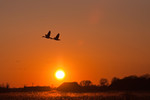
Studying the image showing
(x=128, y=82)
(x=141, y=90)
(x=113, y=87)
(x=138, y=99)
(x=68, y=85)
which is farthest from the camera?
(x=68, y=85)

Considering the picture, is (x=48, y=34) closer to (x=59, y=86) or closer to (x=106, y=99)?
(x=106, y=99)

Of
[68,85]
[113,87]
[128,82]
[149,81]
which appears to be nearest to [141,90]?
[149,81]

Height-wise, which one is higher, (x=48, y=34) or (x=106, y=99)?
(x=48, y=34)

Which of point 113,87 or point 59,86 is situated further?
point 59,86

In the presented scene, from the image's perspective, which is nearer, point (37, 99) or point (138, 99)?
point (138, 99)

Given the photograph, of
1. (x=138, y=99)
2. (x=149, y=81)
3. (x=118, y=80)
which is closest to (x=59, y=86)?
(x=118, y=80)

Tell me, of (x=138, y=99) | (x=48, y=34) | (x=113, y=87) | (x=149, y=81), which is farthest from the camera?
(x=113, y=87)

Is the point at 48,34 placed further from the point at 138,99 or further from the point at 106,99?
the point at 138,99

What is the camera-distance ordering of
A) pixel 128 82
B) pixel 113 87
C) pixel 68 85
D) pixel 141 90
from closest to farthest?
pixel 141 90 < pixel 128 82 < pixel 113 87 < pixel 68 85

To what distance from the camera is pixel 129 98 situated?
50281 mm

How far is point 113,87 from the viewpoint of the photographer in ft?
274

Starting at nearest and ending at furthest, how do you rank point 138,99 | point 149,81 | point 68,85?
point 138,99 < point 149,81 < point 68,85

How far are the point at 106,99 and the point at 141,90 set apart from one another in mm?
19035

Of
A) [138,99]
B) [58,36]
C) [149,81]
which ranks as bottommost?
[138,99]
